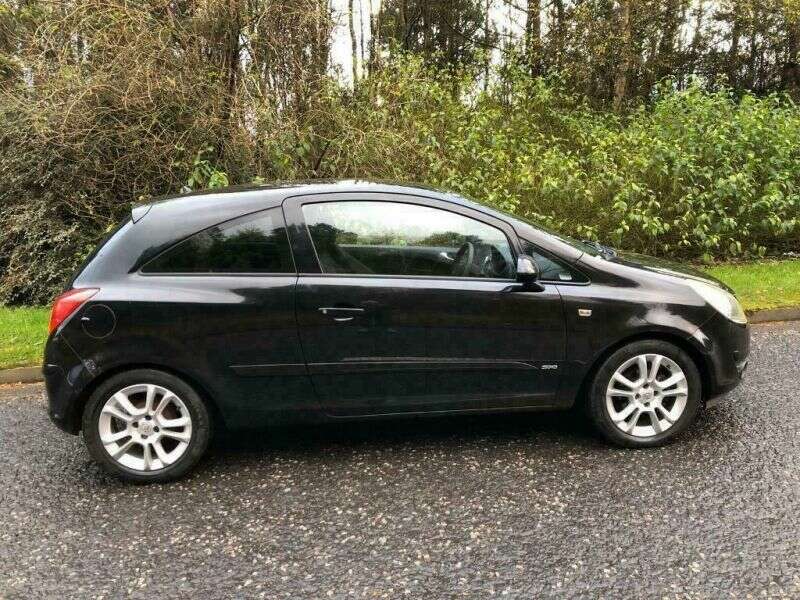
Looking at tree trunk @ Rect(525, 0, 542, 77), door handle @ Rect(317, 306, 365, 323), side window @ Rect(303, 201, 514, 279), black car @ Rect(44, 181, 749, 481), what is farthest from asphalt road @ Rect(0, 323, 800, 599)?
tree trunk @ Rect(525, 0, 542, 77)

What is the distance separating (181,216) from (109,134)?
4886mm

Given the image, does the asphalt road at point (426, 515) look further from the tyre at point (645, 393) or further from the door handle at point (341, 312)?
the door handle at point (341, 312)

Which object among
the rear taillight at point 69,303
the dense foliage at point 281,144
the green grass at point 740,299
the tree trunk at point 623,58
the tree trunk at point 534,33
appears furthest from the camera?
the tree trunk at point 534,33

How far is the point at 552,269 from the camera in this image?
361cm

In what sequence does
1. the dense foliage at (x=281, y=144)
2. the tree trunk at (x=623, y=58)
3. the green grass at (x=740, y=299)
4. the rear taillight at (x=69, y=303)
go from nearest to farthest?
the rear taillight at (x=69, y=303)
the green grass at (x=740, y=299)
the dense foliage at (x=281, y=144)
the tree trunk at (x=623, y=58)

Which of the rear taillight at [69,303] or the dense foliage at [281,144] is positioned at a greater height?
the dense foliage at [281,144]

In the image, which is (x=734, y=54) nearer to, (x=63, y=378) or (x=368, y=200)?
(x=368, y=200)

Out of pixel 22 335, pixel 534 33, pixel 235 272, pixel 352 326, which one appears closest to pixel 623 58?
pixel 534 33

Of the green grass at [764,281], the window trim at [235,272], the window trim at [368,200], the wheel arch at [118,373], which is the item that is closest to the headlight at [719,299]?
the window trim at [368,200]

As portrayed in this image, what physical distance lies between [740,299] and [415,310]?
4781mm

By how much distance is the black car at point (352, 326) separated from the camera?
337cm

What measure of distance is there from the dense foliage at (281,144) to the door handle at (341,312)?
14.7 ft

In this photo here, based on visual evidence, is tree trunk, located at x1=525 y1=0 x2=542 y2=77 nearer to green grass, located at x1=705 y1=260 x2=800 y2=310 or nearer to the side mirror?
green grass, located at x1=705 y1=260 x2=800 y2=310

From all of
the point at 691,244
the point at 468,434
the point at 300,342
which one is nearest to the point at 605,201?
the point at 691,244
